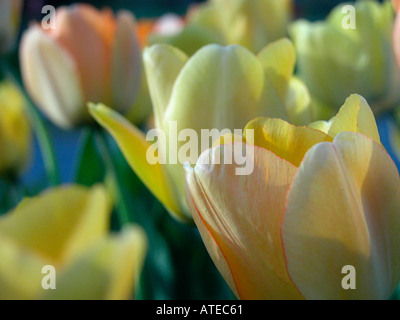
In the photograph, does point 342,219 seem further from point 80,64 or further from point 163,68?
point 80,64

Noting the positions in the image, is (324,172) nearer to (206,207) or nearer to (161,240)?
(206,207)

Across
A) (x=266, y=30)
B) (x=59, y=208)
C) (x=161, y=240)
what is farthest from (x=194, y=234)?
(x=59, y=208)

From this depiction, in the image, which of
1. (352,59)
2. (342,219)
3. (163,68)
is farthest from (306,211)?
(352,59)

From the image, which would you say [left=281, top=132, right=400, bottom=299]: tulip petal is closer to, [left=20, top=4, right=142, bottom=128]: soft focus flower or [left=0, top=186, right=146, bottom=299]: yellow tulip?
[left=0, top=186, right=146, bottom=299]: yellow tulip

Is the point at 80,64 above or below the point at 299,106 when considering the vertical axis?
above

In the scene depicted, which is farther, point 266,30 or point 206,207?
point 266,30

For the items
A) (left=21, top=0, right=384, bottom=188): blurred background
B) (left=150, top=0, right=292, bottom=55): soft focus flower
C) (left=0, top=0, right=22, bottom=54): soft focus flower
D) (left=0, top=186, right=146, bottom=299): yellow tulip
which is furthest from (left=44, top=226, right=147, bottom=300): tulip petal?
(left=21, top=0, right=384, bottom=188): blurred background

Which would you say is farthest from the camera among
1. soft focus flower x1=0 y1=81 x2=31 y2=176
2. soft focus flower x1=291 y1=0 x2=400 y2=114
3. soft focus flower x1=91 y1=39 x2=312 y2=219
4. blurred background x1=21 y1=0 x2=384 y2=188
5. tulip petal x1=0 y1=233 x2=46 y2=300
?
blurred background x1=21 y1=0 x2=384 y2=188

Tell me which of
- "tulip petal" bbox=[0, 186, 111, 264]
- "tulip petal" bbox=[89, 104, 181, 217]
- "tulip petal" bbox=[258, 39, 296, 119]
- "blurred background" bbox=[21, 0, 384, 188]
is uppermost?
"blurred background" bbox=[21, 0, 384, 188]
